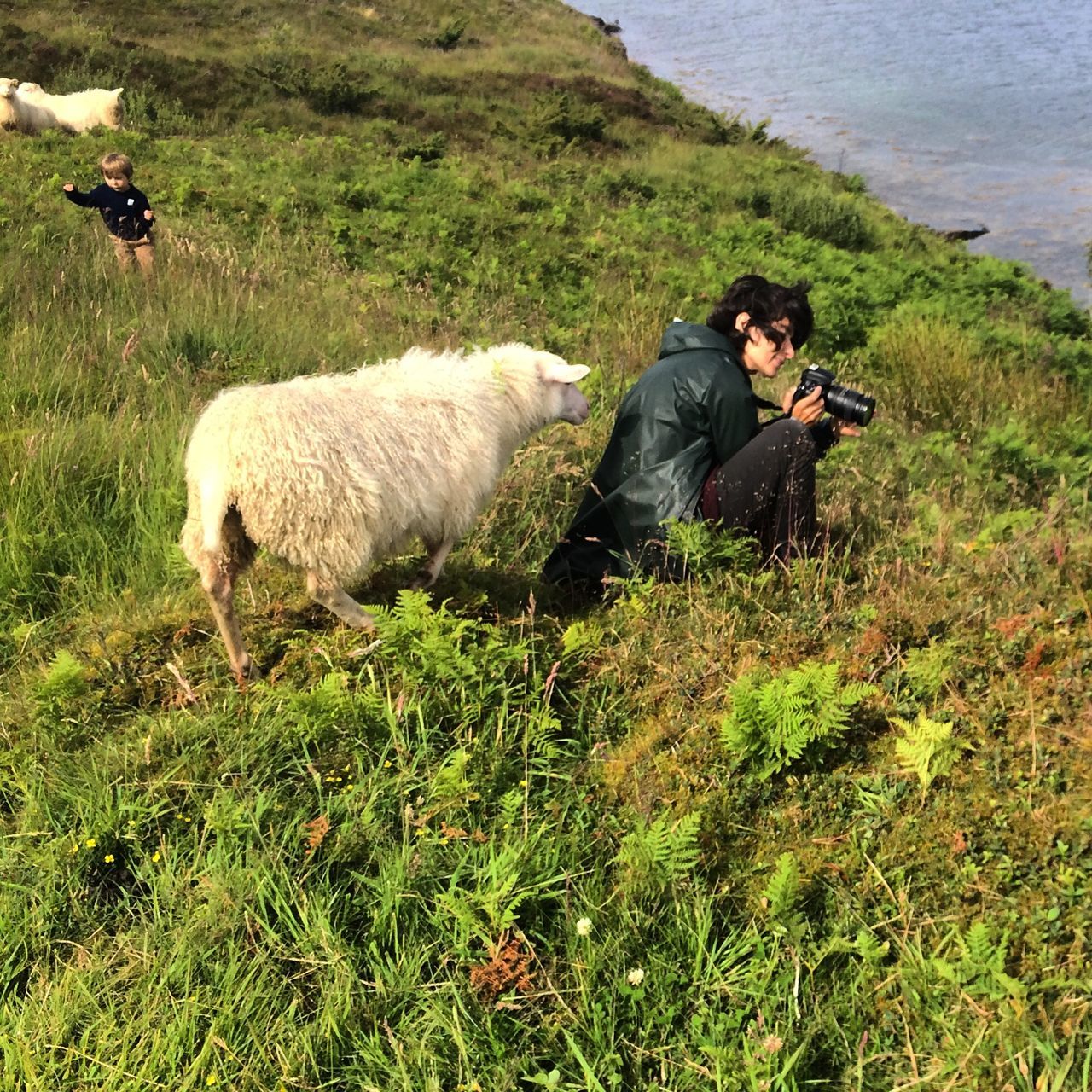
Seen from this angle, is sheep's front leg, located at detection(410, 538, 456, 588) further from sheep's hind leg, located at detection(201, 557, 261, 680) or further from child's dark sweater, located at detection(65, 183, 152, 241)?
child's dark sweater, located at detection(65, 183, 152, 241)

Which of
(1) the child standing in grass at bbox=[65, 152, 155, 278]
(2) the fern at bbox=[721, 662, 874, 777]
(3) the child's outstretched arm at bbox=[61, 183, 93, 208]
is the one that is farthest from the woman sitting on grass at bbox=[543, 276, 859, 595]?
(3) the child's outstretched arm at bbox=[61, 183, 93, 208]

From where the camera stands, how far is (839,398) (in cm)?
411

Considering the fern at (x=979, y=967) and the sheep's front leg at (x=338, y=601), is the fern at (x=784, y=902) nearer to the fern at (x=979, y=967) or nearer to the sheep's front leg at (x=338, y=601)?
the fern at (x=979, y=967)

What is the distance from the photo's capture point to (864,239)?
1617 centimetres

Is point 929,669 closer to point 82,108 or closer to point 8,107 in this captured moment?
point 8,107

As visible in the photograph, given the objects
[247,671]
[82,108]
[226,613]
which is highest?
[82,108]

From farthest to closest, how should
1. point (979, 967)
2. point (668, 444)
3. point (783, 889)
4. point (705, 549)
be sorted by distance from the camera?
point (668, 444) → point (705, 549) → point (783, 889) → point (979, 967)

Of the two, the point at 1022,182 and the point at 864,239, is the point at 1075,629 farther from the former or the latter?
the point at 1022,182

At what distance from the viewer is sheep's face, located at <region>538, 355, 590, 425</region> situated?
176 inches

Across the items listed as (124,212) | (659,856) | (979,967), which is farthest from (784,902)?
(124,212)

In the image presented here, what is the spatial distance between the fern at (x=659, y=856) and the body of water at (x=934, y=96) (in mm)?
15189

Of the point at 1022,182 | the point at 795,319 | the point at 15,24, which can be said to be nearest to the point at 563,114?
the point at 1022,182

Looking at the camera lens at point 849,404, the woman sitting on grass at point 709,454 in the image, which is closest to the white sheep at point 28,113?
the woman sitting on grass at point 709,454

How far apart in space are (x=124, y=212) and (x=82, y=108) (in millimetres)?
9271
